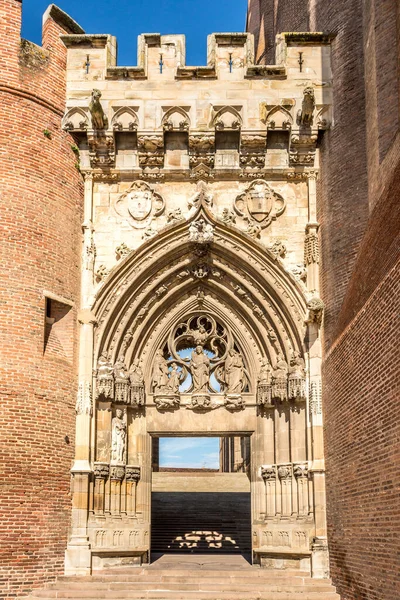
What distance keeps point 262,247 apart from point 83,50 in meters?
5.10

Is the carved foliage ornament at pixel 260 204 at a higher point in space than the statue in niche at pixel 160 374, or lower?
higher

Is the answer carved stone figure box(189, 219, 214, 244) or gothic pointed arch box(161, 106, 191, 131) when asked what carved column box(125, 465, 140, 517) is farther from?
gothic pointed arch box(161, 106, 191, 131)

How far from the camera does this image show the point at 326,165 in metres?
15.0

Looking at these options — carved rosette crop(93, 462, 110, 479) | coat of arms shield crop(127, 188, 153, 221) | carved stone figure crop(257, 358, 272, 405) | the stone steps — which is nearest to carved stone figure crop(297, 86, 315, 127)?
coat of arms shield crop(127, 188, 153, 221)

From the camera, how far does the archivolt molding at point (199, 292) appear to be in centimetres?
1470

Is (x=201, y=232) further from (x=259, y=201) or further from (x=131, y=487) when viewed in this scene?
(x=131, y=487)

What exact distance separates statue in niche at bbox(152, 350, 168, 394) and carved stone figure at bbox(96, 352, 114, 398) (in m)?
0.96

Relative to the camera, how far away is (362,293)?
39.2ft

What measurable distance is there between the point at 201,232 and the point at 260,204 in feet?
4.09

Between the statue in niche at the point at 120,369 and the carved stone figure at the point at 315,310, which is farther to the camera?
the statue in niche at the point at 120,369

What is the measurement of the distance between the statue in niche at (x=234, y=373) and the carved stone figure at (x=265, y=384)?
1.32ft

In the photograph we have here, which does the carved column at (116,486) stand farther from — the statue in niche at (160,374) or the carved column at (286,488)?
the carved column at (286,488)

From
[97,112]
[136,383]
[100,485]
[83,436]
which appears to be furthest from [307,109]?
[100,485]

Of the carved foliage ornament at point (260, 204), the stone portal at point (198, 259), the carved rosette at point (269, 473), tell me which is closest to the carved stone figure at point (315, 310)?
the stone portal at point (198, 259)
